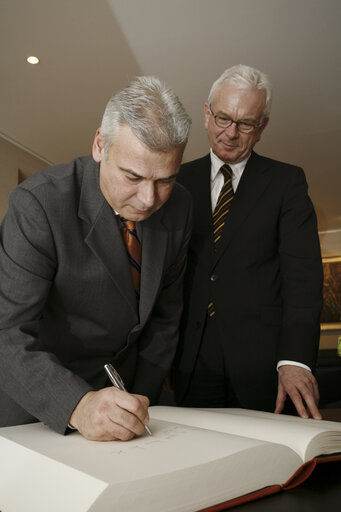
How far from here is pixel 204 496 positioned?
640 millimetres

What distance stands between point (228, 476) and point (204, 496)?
1.9 inches

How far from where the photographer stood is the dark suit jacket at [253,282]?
5.64 feet

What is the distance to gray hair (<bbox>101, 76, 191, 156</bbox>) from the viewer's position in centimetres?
111

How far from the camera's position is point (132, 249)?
1377 mm

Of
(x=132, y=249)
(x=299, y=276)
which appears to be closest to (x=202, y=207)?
(x=299, y=276)

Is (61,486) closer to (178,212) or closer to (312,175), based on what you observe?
(178,212)

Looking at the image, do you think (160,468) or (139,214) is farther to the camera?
(139,214)

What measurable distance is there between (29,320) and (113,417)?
38 cm

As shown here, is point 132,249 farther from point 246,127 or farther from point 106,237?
point 246,127

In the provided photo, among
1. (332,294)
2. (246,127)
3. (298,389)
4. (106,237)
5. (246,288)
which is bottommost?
(332,294)

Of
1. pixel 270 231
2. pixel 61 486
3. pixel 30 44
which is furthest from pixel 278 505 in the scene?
pixel 30 44

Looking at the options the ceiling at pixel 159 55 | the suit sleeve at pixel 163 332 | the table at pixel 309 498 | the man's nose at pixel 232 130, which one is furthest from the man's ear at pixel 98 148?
the ceiling at pixel 159 55

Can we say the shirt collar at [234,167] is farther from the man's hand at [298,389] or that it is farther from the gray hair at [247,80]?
the man's hand at [298,389]

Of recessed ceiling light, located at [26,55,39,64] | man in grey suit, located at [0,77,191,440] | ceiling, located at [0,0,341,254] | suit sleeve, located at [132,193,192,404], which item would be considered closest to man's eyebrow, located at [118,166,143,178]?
man in grey suit, located at [0,77,191,440]
